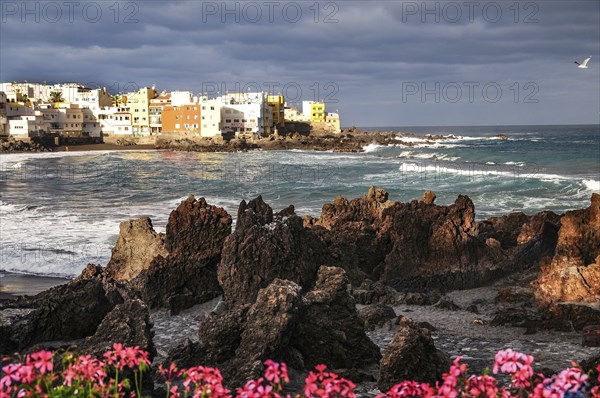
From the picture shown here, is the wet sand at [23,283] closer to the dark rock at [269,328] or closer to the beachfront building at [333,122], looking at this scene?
the dark rock at [269,328]

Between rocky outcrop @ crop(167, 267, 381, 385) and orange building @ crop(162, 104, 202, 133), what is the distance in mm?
104498

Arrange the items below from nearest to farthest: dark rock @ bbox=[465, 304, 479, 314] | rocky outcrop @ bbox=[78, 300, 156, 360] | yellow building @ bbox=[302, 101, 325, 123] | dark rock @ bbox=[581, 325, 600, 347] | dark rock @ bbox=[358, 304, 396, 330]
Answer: rocky outcrop @ bbox=[78, 300, 156, 360], dark rock @ bbox=[581, 325, 600, 347], dark rock @ bbox=[358, 304, 396, 330], dark rock @ bbox=[465, 304, 479, 314], yellow building @ bbox=[302, 101, 325, 123]

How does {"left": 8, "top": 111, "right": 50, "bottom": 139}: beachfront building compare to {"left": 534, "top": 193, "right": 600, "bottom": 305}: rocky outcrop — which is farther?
{"left": 8, "top": 111, "right": 50, "bottom": 139}: beachfront building

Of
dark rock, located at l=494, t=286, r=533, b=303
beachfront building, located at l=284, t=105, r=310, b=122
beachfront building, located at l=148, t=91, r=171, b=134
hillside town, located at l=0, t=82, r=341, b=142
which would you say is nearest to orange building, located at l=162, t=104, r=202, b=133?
hillside town, located at l=0, t=82, r=341, b=142

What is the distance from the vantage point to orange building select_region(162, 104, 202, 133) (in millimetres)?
111938

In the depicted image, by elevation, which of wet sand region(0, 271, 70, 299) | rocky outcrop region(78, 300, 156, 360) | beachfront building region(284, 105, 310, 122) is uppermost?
beachfront building region(284, 105, 310, 122)

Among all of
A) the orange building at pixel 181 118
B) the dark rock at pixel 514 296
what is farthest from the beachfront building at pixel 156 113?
the dark rock at pixel 514 296

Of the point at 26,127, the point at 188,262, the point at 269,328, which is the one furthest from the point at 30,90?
the point at 269,328

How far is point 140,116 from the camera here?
120 m

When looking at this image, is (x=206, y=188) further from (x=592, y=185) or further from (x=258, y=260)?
(x=258, y=260)

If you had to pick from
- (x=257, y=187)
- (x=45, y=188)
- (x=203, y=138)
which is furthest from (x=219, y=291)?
(x=203, y=138)

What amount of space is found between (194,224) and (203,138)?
312 feet

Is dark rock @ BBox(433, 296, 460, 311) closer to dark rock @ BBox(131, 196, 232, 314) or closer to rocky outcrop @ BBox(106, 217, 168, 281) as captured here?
dark rock @ BBox(131, 196, 232, 314)

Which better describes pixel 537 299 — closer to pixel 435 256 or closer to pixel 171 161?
pixel 435 256
